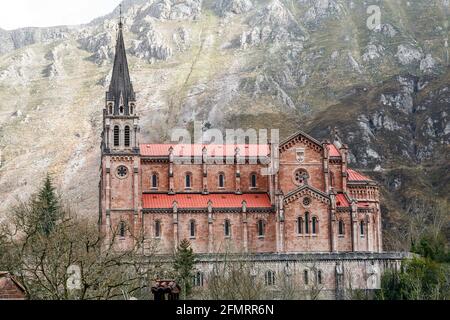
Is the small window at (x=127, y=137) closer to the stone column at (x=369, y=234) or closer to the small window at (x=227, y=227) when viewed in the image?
the small window at (x=227, y=227)

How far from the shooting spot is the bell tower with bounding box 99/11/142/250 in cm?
8907

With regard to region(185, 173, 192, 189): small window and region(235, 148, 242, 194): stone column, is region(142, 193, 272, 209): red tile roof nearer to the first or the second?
region(235, 148, 242, 194): stone column

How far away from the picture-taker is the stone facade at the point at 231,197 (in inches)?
3538

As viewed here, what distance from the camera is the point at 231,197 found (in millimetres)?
94500

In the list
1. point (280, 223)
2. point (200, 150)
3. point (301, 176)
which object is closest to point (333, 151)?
point (301, 176)

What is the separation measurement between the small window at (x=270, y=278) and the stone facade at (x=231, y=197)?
257cm

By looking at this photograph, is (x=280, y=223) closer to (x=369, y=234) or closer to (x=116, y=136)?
(x=369, y=234)

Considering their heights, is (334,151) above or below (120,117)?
below

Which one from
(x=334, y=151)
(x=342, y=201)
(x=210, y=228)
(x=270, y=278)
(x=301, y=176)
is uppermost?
(x=334, y=151)

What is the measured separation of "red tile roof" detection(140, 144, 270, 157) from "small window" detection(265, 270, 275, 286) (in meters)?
19.2

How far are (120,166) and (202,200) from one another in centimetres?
1062

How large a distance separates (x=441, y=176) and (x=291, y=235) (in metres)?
81.2

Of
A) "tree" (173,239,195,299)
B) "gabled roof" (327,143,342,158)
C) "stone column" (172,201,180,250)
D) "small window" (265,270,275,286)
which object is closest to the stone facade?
"stone column" (172,201,180,250)
